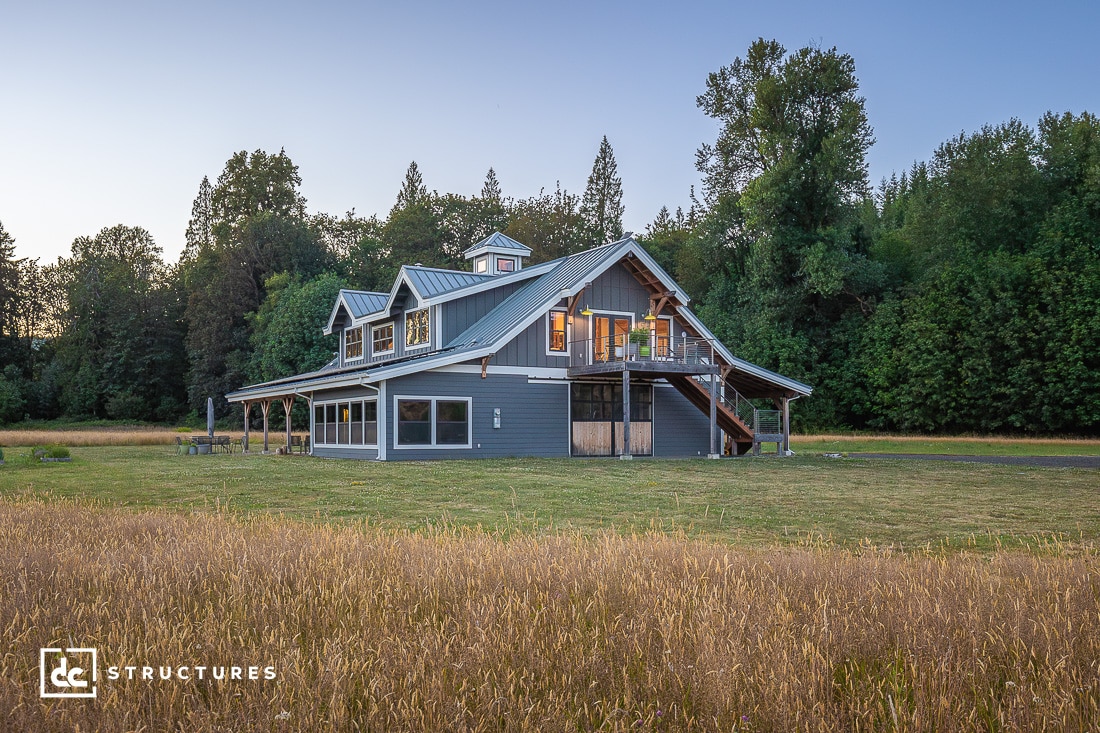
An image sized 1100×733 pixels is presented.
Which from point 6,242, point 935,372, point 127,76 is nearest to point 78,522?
point 127,76

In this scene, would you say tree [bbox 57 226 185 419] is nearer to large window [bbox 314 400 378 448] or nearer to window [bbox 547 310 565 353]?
large window [bbox 314 400 378 448]

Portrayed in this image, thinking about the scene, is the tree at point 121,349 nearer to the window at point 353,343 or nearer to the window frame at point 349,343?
the window frame at point 349,343

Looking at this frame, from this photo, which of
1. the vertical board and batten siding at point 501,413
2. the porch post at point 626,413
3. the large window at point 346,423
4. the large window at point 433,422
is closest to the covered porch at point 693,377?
the porch post at point 626,413

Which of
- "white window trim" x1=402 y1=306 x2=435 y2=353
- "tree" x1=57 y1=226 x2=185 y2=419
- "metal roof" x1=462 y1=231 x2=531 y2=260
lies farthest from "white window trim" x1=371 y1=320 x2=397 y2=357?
"tree" x1=57 y1=226 x2=185 y2=419

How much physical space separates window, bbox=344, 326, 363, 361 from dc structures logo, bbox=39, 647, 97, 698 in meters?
34.6

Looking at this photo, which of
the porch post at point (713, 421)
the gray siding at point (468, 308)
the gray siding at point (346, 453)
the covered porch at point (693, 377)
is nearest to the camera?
the gray siding at point (346, 453)

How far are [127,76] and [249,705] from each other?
27017mm

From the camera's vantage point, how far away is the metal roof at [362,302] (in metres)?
38.6

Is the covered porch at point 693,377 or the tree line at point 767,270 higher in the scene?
the tree line at point 767,270

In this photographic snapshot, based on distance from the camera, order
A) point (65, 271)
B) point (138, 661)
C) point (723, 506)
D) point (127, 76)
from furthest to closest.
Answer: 1. point (65, 271)
2. point (127, 76)
3. point (723, 506)
4. point (138, 661)

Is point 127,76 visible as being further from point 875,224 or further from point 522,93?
point 875,224

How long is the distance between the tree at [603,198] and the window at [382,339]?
36626 mm

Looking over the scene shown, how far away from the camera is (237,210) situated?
247ft

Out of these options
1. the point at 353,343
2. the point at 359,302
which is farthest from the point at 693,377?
the point at 353,343
